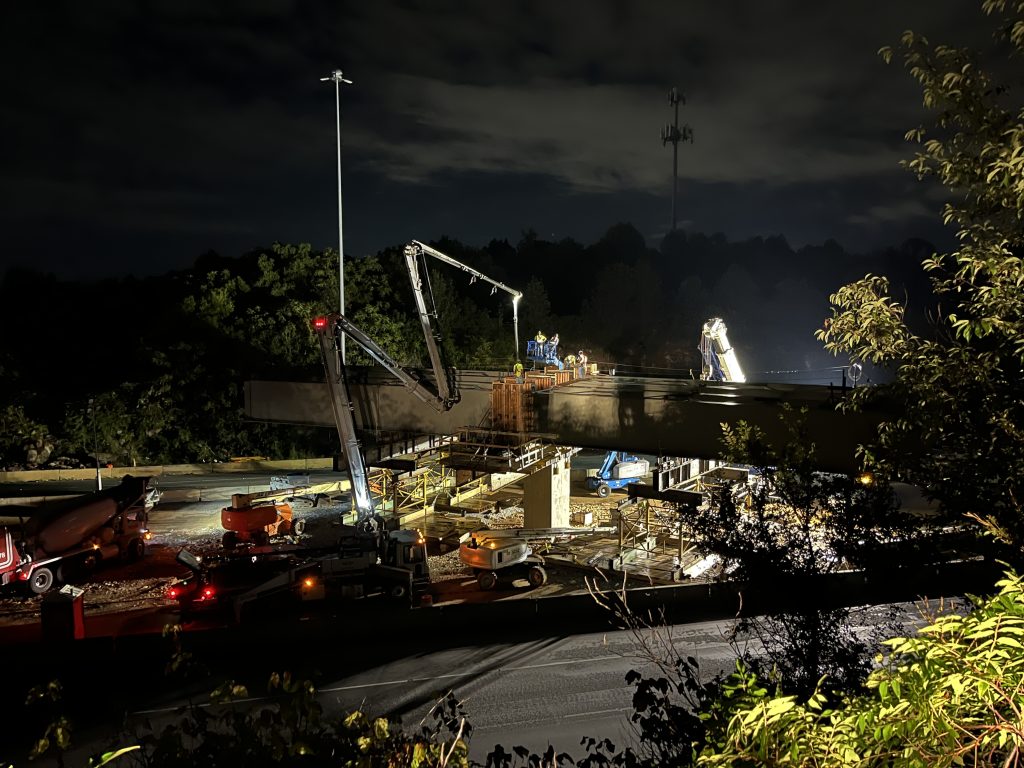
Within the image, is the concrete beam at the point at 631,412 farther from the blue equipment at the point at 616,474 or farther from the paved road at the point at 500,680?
the blue equipment at the point at 616,474

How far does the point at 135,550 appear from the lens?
22.4 m

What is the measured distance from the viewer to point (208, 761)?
427 centimetres

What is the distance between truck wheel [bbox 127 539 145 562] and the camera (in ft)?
72.8

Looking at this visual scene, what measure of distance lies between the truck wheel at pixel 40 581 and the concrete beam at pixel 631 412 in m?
10.9

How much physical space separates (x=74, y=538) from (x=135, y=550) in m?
2.68

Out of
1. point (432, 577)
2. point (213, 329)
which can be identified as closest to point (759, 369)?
point (213, 329)

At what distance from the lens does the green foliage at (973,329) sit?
5590 millimetres

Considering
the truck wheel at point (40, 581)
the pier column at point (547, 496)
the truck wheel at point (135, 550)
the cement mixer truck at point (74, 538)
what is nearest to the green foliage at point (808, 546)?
the pier column at point (547, 496)

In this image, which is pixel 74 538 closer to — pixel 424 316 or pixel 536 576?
pixel 424 316

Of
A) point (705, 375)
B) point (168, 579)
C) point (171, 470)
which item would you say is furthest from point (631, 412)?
point (171, 470)

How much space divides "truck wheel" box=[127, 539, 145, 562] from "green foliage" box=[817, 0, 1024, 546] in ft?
74.8

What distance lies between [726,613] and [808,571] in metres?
10.4

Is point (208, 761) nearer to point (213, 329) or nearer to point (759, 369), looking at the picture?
point (213, 329)

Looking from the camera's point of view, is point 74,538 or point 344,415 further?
point 344,415
